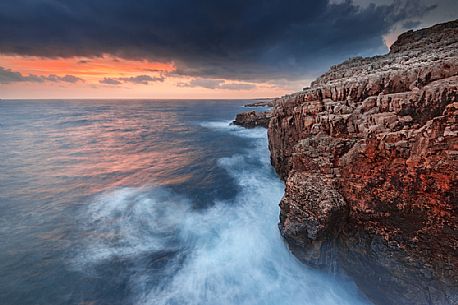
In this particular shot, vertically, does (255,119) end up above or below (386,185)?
below

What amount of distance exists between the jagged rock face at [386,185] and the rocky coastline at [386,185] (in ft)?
0.10

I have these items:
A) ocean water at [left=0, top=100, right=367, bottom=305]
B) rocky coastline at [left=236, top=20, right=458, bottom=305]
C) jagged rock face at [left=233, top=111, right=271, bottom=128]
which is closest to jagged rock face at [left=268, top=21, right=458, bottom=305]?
rocky coastline at [left=236, top=20, right=458, bottom=305]

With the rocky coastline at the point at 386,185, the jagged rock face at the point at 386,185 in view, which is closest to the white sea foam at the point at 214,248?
the rocky coastline at the point at 386,185

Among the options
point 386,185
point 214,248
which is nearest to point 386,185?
point 386,185

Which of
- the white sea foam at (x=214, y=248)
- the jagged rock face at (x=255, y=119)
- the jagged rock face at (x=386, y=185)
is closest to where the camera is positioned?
the jagged rock face at (x=386, y=185)

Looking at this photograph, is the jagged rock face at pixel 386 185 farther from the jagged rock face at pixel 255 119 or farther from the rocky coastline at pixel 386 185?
the jagged rock face at pixel 255 119

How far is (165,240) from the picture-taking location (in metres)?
13.2

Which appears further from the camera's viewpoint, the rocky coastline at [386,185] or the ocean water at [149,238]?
the ocean water at [149,238]

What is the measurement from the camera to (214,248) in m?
12.5

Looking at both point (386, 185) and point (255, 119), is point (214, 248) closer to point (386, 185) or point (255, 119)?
point (386, 185)

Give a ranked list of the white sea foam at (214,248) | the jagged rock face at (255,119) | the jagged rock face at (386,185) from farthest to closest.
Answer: the jagged rock face at (255,119), the white sea foam at (214,248), the jagged rock face at (386,185)

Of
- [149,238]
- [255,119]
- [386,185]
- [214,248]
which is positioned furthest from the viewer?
[255,119]

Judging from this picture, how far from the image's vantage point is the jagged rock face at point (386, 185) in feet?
23.3

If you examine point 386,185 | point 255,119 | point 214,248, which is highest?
point 386,185
